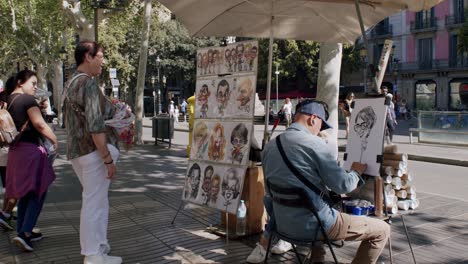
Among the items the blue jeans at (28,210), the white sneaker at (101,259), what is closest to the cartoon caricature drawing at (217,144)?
the white sneaker at (101,259)

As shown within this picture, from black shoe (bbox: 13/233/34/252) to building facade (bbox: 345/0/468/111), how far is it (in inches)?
1482

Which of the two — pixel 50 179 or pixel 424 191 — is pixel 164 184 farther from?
pixel 424 191

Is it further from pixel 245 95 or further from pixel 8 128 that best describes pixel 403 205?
pixel 8 128

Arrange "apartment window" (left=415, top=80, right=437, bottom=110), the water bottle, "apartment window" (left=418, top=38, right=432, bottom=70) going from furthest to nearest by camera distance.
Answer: "apartment window" (left=418, top=38, right=432, bottom=70)
"apartment window" (left=415, top=80, right=437, bottom=110)
the water bottle

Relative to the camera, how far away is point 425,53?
4303 centimetres

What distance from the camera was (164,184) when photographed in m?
8.73

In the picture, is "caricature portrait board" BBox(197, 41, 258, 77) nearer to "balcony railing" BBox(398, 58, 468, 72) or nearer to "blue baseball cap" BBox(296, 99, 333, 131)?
"blue baseball cap" BBox(296, 99, 333, 131)

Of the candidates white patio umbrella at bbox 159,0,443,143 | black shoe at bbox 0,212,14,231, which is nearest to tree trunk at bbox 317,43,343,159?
white patio umbrella at bbox 159,0,443,143

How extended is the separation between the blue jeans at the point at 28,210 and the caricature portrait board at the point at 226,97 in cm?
195

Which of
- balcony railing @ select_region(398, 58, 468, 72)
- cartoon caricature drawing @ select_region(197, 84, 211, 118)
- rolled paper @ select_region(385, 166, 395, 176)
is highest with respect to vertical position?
balcony railing @ select_region(398, 58, 468, 72)

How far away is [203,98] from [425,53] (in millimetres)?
42116

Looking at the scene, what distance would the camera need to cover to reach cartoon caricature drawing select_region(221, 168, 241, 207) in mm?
4793

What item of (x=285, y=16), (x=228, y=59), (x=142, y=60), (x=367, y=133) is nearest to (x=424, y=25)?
(x=142, y=60)

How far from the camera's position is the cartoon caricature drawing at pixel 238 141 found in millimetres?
4793
